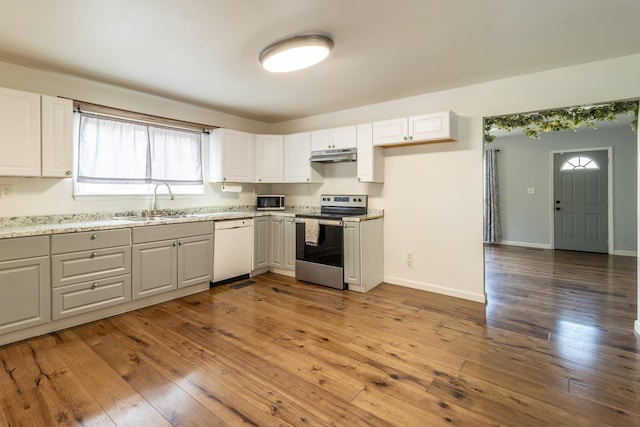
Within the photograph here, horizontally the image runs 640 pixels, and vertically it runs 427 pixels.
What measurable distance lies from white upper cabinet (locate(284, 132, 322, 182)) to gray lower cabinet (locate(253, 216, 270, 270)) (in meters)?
0.75

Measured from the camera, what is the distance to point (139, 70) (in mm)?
2979

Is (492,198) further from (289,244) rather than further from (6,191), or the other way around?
(6,191)

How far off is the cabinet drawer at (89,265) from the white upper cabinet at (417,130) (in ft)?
9.92

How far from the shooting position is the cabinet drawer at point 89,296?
266cm

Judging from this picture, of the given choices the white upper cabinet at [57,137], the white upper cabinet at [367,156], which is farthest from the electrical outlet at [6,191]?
the white upper cabinet at [367,156]

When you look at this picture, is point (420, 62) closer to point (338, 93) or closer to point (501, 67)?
point (501, 67)

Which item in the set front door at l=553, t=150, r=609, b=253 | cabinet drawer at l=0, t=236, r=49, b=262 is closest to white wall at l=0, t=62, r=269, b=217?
cabinet drawer at l=0, t=236, r=49, b=262

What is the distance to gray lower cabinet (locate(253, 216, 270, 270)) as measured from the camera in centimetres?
442

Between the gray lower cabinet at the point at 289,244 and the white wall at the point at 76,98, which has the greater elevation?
the white wall at the point at 76,98

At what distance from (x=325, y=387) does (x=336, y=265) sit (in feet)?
6.67

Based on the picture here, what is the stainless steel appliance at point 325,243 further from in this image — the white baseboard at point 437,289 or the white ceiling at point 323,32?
the white ceiling at point 323,32

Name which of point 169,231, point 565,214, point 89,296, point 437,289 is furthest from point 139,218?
point 565,214

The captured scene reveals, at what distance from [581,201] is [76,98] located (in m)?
8.35

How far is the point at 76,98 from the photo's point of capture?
315 cm
